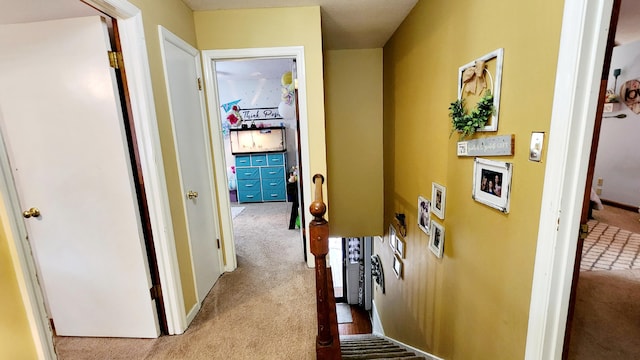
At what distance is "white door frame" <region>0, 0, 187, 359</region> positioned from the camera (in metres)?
0.92

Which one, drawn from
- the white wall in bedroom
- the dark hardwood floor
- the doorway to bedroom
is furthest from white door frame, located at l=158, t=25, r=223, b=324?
the white wall in bedroom

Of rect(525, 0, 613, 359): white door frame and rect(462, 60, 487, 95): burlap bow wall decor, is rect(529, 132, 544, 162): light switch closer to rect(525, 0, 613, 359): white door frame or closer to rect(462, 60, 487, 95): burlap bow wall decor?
rect(525, 0, 613, 359): white door frame

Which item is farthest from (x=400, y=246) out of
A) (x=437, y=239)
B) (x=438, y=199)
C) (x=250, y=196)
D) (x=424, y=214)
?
(x=250, y=196)

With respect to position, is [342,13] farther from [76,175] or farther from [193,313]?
[193,313]

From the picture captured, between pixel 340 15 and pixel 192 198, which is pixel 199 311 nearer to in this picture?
pixel 192 198

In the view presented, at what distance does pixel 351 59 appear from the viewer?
3.44 metres

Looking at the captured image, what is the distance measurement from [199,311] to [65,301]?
80cm

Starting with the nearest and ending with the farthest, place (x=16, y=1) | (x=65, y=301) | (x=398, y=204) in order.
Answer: (x=16, y=1)
(x=65, y=301)
(x=398, y=204)

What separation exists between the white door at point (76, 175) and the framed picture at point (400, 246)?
8.08ft

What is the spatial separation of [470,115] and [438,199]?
0.77m

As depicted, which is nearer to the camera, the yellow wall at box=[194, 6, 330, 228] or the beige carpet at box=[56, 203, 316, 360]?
the beige carpet at box=[56, 203, 316, 360]

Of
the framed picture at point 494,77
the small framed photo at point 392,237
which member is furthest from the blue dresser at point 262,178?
the framed picture at point 494,77

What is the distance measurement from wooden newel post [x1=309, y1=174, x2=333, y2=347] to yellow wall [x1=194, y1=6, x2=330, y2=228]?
1.26 meters

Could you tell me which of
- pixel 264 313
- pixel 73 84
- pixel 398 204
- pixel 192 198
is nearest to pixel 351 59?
pixel 398 204
